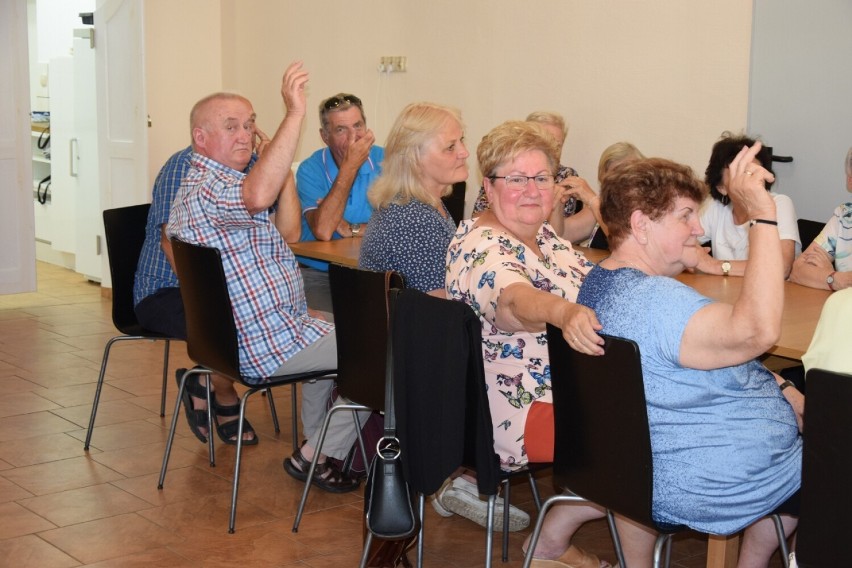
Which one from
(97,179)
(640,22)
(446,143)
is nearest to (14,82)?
(97,179)

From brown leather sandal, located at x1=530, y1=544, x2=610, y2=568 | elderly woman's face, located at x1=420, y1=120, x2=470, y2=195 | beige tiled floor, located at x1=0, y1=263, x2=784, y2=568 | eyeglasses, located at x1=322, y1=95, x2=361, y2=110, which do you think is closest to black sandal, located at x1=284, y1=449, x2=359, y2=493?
beige tiled floor, located at x1=0, y1=263, x2=784, y2=568

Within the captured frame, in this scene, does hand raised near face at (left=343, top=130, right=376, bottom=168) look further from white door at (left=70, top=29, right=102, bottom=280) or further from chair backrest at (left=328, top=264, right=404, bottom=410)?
white door at (left=70, top=29, right=102, bottom=280)

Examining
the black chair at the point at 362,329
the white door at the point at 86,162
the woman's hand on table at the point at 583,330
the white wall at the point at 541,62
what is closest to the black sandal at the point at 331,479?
the black chair at the point at 362,329

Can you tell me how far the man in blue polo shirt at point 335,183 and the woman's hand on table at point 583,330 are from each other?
2284 millimetres

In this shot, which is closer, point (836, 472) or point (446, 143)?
point (836, 472)

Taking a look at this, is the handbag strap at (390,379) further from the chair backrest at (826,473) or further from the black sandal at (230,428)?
the black sandal at (230,428)

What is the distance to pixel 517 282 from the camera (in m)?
2.49

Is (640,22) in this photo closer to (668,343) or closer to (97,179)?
(668,343)

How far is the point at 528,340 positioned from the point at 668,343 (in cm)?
66

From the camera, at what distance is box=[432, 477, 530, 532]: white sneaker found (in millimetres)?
3328

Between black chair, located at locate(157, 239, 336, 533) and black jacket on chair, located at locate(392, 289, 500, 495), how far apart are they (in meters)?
0.82

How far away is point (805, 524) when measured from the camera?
1871 millimetres

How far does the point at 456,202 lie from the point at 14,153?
10.2ft

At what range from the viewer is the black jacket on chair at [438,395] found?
7.81 feet
